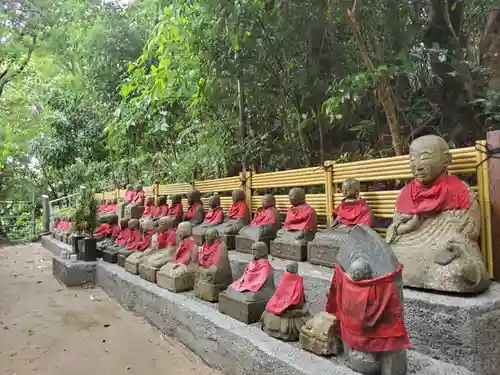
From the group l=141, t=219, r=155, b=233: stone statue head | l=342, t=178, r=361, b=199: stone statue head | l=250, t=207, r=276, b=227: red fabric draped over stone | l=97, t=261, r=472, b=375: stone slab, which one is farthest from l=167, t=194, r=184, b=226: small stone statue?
l=342, t=178, r=361, b=199: stone statue head

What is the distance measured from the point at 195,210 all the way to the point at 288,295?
12.2 feet

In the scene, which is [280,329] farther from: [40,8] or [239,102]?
[40,8]

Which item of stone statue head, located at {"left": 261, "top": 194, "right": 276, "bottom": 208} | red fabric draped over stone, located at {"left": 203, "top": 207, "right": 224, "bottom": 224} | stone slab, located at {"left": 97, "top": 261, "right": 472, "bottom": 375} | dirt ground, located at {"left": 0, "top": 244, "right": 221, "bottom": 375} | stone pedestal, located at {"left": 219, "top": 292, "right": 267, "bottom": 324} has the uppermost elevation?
stone statue head, located at {"left": 261, "top": 194, "right": 276, "bottom": 208}

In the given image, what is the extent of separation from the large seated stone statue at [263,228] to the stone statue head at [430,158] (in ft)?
6.98

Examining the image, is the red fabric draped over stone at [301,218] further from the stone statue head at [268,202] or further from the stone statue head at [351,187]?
the stone statue head at [351,187]

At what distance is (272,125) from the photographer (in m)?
6.58

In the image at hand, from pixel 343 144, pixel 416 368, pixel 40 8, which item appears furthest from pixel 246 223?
pixel 40 8

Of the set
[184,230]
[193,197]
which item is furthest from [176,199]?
[184,230]

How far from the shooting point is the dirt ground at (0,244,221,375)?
3488 mm

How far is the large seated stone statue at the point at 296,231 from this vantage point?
4.22 meters

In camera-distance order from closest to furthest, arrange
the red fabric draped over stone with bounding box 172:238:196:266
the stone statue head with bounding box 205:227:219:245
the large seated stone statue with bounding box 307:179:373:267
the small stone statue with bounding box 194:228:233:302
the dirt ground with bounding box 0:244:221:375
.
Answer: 1. the dirt ground with bounding box 0:244:221:375
2. the large seated stone statue with bounding box 307:179:373:267
3. the small stone statue with bounding box 194:228:233:302
4. the stone statue head with bounding box 205:227:219:245
5. the red fabric draped over stone with bounding box 172:238:196:266

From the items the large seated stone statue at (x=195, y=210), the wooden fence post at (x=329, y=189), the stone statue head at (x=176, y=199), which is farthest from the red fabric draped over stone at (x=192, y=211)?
the wooden fence post at (x=329, y=189)

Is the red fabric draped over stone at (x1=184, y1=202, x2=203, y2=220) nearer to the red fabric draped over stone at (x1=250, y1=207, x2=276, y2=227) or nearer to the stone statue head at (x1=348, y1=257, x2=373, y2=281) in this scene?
the red fabric draped over stone at (x1=250, y1=207, x2=276, y2=227)

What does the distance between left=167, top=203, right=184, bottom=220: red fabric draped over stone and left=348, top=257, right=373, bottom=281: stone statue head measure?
5009 millimetres
